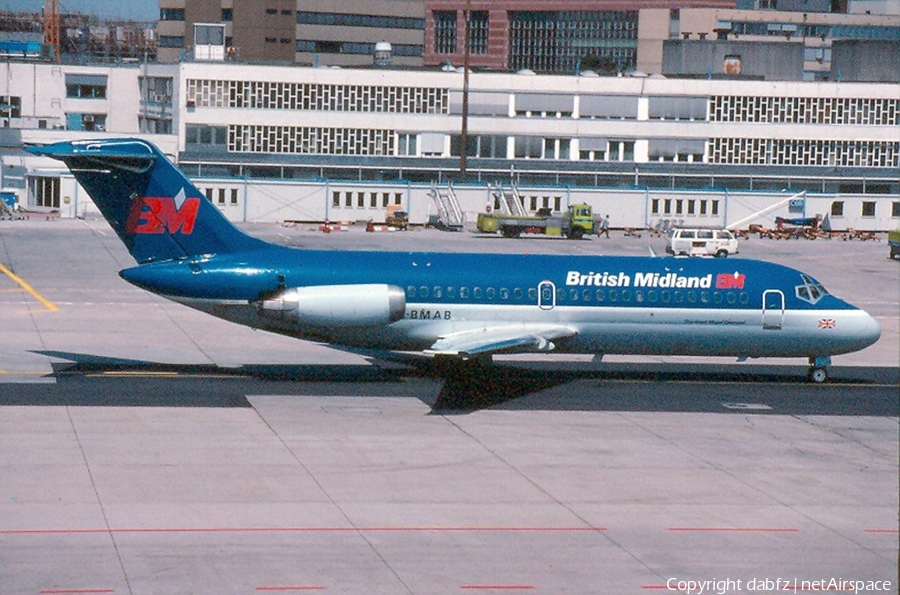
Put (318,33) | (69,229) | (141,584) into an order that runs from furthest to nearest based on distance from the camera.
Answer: (318,33)
(69,229)
(141,584)

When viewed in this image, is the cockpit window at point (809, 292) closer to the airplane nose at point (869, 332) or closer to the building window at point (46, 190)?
the airplane nose at point (869, 332)

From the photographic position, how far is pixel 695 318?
4306cm

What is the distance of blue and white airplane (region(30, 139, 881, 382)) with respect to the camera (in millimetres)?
40875

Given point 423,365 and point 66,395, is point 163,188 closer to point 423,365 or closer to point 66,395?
point 66,395

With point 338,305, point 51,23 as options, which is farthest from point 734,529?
point 51,23

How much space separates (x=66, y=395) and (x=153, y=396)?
7.78 ft

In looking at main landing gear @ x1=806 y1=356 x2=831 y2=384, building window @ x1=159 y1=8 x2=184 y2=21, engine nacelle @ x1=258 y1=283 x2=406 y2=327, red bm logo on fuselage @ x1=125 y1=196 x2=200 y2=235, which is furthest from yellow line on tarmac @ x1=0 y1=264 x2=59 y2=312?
building window @ x1=159 y1=8 x2=184 y2=21

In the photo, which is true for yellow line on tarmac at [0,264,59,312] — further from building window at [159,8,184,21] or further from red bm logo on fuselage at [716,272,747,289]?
building window at [159,8,184,21]

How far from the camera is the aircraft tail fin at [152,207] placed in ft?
135

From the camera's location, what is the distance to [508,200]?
112750 millimetres

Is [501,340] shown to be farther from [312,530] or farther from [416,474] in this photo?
[312,530]

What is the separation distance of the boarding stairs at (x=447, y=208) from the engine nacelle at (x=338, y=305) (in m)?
66.0

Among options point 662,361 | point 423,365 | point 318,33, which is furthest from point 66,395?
point 318,33

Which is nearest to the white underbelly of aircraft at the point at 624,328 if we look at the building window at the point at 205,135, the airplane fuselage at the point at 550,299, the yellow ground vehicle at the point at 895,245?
the airplane fuselage at the point at 550,299
